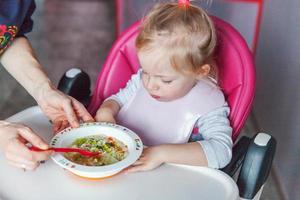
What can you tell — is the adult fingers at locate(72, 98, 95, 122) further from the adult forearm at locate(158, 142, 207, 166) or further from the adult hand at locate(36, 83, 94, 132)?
the adult forearm at locate(158, 142, 207, 166)

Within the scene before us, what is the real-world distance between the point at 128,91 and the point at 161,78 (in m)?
0.20

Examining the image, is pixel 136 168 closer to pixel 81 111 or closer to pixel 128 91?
pixel 81 111

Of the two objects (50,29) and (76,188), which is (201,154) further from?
(50,29)

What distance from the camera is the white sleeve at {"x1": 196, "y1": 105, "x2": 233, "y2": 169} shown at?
1.12m

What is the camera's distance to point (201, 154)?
1120mm

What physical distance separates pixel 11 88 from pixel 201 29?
1.52 m

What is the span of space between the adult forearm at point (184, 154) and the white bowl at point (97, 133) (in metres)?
0.07

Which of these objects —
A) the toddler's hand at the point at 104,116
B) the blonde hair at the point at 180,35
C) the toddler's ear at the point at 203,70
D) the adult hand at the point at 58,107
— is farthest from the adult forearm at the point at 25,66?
the toddler's ear at the point at 203,70

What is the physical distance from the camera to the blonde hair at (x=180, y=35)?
3.74ft

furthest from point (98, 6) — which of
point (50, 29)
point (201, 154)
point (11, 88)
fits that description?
point (201, 154)

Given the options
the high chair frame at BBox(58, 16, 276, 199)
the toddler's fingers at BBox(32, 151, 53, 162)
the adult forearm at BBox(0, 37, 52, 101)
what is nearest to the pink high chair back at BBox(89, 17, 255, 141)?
the high chair frame at BBox(58, 16, 276, 199)

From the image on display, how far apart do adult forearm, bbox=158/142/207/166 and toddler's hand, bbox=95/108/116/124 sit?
0.62ft

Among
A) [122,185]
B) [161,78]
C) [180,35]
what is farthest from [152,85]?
[122,185]

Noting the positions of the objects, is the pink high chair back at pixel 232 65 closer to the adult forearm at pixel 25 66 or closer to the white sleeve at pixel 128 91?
the white sleeve at pixel 128 91
